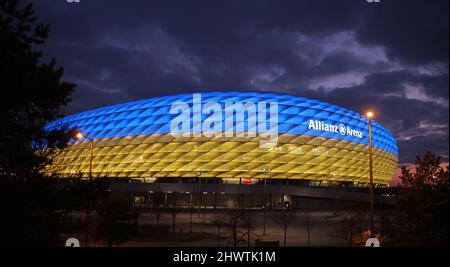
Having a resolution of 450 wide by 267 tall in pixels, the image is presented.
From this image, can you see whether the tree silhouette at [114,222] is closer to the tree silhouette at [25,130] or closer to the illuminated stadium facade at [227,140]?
the tree silhouette at [25,130]

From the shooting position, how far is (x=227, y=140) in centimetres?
6669

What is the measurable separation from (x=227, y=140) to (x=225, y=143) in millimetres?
739

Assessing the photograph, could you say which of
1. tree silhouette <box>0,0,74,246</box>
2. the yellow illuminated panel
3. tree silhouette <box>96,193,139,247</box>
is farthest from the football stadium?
tree silhouette <box>0,0,74,246</box>

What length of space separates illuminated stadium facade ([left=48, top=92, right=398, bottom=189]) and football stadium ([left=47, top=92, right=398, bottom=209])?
6.9 inches

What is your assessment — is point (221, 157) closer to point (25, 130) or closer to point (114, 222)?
point (114, 222)

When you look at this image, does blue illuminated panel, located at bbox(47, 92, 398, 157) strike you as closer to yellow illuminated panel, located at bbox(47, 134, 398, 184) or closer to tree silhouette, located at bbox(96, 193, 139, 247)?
yellow illuminated panel, located at bbox(47, 134, 398, 184)

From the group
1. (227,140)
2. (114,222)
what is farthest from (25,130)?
(227,140)

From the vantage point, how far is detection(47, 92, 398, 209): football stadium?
67.2m

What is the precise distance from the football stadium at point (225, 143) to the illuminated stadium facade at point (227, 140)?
175 mm

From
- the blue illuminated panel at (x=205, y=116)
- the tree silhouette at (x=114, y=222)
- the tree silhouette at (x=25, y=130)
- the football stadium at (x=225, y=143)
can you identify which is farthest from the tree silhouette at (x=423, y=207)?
the blue illuminated panel at (x=205, y=116)

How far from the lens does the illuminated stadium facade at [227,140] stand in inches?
2645
